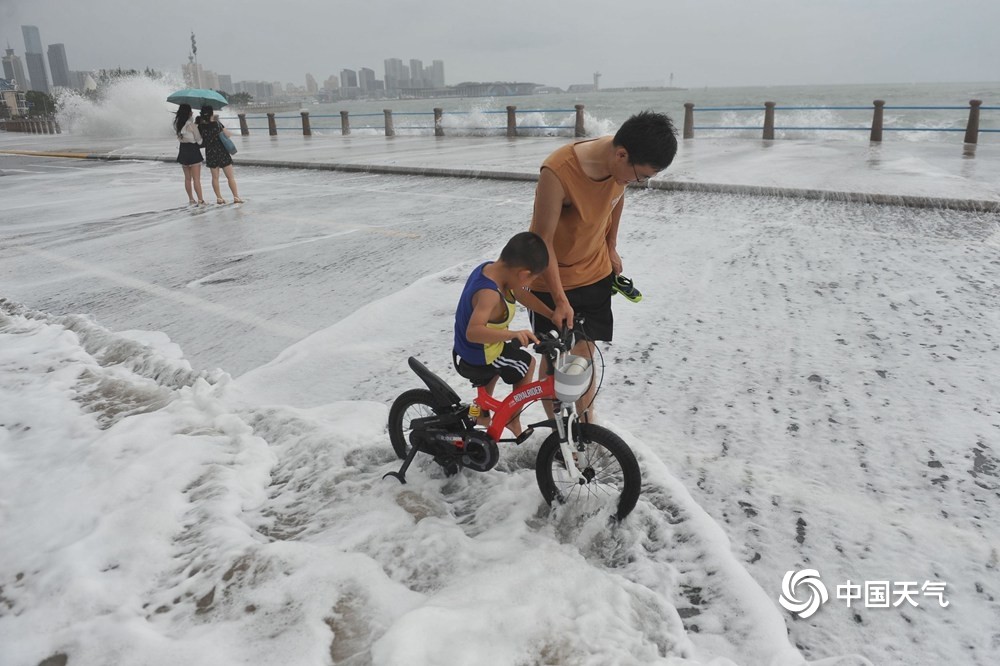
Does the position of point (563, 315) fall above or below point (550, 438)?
above

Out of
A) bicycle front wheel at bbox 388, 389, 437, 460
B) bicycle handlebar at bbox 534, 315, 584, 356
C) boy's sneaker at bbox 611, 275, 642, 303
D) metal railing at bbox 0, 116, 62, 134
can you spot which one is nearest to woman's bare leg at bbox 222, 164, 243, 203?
bicycle front wheel at bbox 388, 389, 437, 460

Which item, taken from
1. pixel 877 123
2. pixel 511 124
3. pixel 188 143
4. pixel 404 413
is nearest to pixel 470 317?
pixel 404 413

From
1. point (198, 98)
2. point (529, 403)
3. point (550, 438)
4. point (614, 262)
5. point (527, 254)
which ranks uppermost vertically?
point (198, 98)

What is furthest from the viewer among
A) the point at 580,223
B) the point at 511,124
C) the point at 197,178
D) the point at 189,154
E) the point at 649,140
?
the point at 511,124

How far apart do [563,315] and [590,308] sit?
37cm

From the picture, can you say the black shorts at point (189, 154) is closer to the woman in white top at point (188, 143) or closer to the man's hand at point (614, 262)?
the woman in white top at point (188, 143)

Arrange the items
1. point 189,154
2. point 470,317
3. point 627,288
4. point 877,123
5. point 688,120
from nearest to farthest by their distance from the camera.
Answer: point 470,317 → point 627,288 → point 189,154 → point 877,123 → point 688,120

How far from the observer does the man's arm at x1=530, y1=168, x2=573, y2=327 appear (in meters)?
2.51

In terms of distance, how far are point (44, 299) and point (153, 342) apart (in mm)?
1869

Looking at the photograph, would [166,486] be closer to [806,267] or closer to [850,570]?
[850,570]

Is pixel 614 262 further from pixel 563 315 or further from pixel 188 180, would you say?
pixel 188 180

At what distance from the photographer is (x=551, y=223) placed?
8.32ft

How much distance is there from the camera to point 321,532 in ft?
8.58

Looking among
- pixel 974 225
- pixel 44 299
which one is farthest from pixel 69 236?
pixel 974 225
